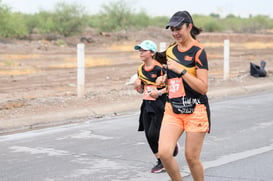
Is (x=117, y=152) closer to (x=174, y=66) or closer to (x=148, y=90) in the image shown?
(x=148, y=90)

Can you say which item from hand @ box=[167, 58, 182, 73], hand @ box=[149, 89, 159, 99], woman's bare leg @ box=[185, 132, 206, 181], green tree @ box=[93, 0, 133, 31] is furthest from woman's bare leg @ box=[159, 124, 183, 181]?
green tree @ box=[93, 0, 133, 31]

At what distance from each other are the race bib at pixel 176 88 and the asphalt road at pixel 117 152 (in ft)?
6.04

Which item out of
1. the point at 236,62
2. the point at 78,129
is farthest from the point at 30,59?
the point at 78,129

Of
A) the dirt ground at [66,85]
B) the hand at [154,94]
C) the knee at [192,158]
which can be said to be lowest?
the dirt ground at [66,85]

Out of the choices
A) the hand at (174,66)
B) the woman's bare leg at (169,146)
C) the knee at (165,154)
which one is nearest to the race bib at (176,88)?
the hand at (174,66)

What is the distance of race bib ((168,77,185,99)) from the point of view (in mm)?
6039

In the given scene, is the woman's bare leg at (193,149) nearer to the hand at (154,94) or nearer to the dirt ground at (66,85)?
the hand at (154,94)

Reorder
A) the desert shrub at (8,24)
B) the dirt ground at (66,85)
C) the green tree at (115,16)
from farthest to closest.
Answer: the green tree at (115,16) → the desert shrub at (8,24) → the dirt ground at (66,85)

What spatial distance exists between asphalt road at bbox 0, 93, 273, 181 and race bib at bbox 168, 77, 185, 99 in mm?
1842

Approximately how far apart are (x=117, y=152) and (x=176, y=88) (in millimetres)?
3449

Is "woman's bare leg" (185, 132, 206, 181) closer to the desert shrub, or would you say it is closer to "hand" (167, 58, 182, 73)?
"hand" (167, 58, 182, 73)

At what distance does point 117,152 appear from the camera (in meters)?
9.33

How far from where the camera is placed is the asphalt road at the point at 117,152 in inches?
311

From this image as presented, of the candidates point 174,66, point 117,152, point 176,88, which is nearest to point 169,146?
point 176,88
